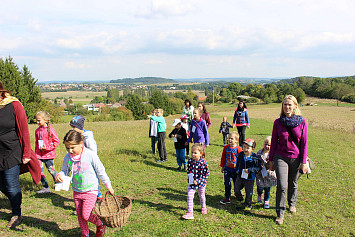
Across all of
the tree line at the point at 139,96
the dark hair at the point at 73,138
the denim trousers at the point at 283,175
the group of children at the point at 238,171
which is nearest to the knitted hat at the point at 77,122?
the dark hair at the point at 73,138

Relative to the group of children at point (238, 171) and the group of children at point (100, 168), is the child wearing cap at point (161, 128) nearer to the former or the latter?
the group of children at point (100, 168)

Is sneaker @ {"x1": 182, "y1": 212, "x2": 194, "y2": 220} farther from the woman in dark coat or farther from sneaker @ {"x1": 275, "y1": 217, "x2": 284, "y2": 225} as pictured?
the woman in dark coat

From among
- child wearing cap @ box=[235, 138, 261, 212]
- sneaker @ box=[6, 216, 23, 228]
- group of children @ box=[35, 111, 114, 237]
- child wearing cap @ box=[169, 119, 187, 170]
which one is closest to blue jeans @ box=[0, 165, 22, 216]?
sneaker @ box=[6, 216, 23, 228]

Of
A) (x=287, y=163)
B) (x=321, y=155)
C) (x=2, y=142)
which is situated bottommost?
(x=321, y=155)

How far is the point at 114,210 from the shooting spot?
4.14m

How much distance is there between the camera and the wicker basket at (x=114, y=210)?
11.4 feet

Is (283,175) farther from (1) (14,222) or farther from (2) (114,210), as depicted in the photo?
(1) (14,222)

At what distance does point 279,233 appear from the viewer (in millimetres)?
4215

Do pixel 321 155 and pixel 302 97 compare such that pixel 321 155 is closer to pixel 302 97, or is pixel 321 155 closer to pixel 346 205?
pixel 346 205

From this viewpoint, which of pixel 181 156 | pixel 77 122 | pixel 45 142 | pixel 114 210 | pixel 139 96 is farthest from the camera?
pixel 139 96

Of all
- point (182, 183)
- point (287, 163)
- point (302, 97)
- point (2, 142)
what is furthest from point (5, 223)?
point (302, 97)

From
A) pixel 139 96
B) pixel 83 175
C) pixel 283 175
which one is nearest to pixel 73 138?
pixel 83 175

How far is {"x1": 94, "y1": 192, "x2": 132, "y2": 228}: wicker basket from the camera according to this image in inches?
136

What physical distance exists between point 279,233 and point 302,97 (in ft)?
269
